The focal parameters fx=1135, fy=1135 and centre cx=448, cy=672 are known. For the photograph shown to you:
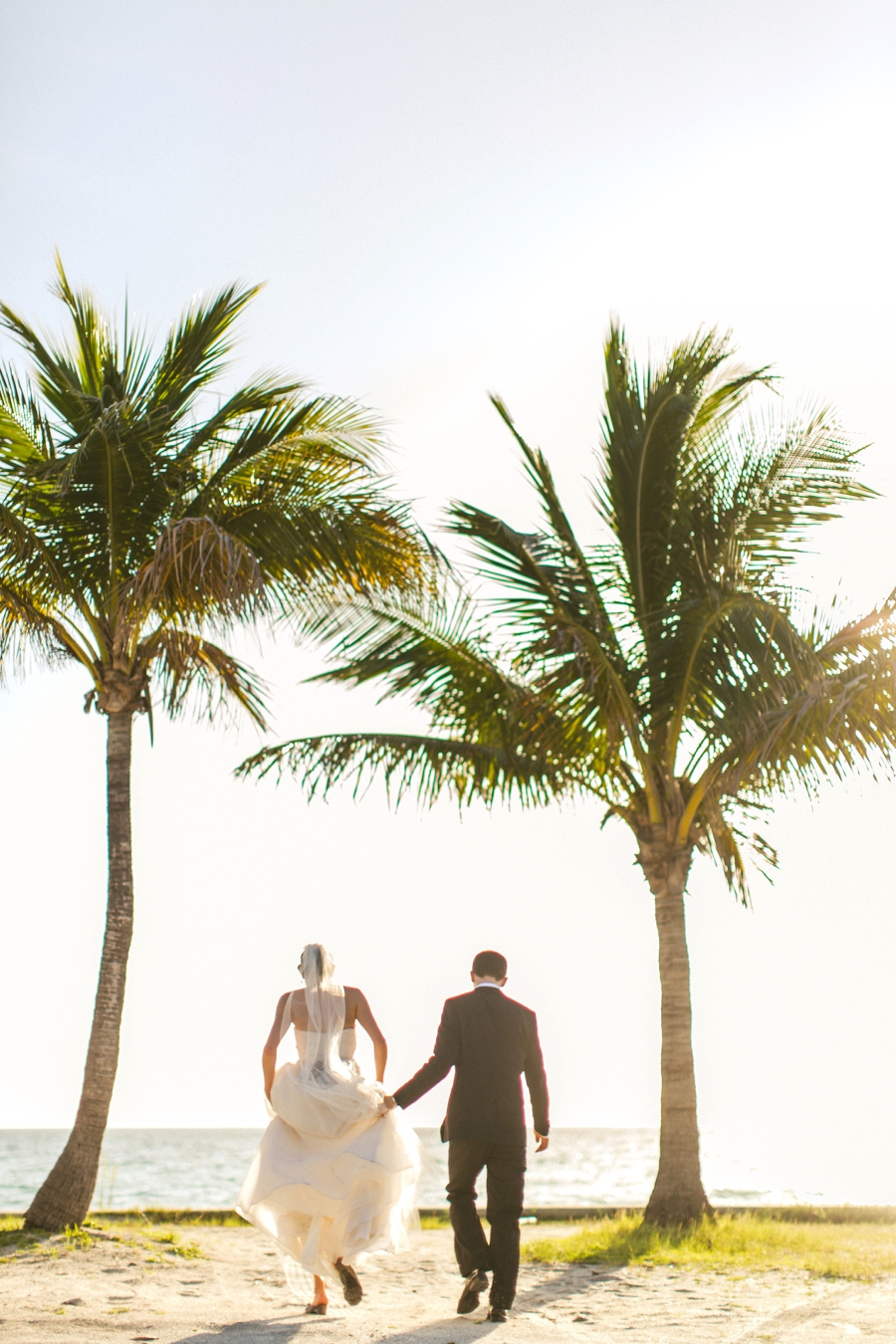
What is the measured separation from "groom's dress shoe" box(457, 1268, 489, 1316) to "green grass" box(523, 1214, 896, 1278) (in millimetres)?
2831

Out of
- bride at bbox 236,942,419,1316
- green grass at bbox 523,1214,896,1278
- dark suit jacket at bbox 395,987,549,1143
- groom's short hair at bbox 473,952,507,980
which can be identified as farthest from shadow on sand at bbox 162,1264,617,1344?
green grass at bbox 523,1214,896,1278

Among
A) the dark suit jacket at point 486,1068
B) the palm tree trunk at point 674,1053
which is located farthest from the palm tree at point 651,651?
the dark suit jacket at point 486,1068

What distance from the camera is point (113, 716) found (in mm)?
9844

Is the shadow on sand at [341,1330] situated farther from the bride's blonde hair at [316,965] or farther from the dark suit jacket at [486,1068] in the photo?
the bride's blonde hair at [316,965]

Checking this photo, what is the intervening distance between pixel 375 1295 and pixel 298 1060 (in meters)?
1.65

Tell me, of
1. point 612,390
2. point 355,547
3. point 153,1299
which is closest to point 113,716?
point 355,547

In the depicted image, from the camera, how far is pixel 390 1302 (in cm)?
649

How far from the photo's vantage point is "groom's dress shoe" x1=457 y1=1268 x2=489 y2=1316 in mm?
5648

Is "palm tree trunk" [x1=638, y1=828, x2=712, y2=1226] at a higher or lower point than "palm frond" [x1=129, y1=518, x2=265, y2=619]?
lower

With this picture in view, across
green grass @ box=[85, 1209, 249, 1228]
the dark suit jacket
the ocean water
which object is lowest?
the ocean water

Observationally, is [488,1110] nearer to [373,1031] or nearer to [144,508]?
[373,1031]

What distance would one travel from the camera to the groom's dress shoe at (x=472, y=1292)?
18.5 feet

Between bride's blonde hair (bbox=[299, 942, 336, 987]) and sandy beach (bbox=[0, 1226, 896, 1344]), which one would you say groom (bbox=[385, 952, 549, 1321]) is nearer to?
sandy beach (bbox=[0, 1226, 896, 1344])

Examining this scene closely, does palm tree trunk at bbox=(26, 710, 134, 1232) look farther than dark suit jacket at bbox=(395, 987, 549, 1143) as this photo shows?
Yes
